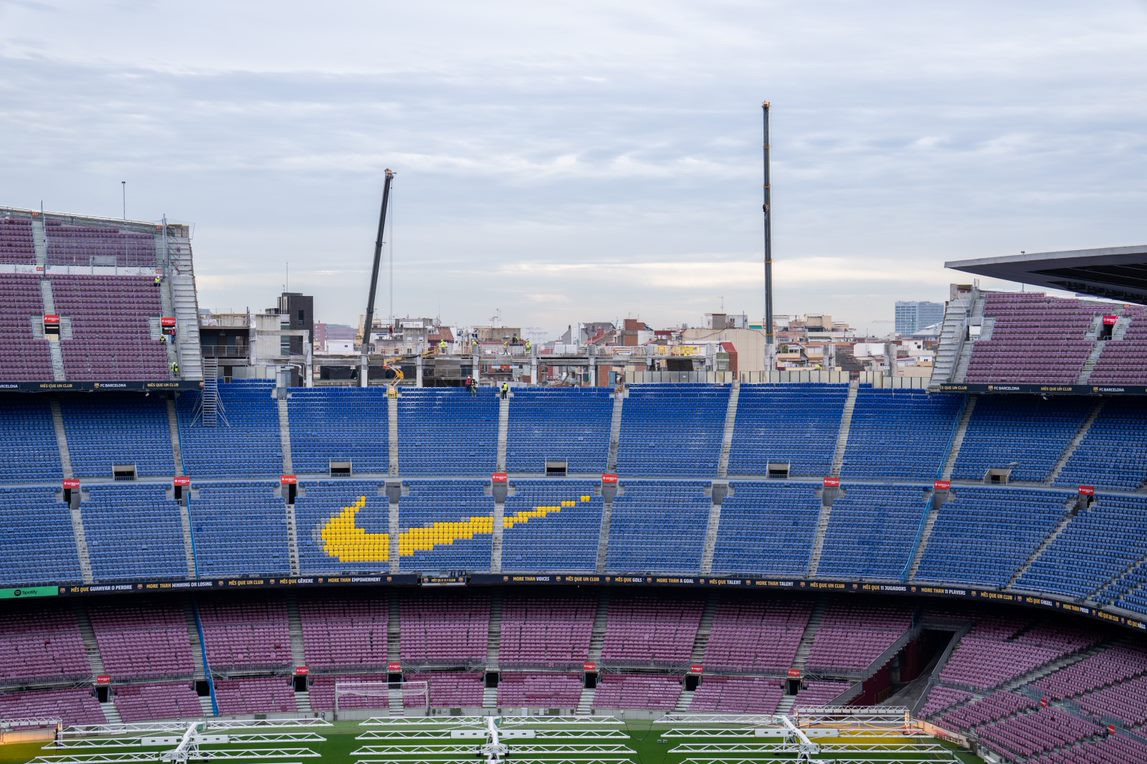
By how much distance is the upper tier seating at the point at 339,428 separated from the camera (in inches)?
2233

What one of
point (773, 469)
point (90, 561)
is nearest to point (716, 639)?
point (773, 469)

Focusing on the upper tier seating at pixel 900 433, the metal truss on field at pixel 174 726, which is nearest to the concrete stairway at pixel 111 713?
the metal truss on field at pixel 174 726

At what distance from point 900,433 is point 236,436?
102 feet

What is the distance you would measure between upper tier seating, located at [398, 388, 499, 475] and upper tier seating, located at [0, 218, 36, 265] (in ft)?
61.8

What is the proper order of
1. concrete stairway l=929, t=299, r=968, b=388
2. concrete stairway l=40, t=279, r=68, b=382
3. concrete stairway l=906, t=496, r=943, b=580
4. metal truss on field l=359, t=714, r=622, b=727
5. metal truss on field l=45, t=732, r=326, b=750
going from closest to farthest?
metal truss on field l=45, t=732, r=326, b=750, metal truss on field l=359, t=714, r=622, b=727, concrete stairway l=906, t=496, r=943, b=580, concrete stairway l=40, t=279, r=68, b=382, concrete stairway l=929, t=299, r=968, b=388

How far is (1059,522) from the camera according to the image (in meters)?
51.2

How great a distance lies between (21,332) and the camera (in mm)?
55594

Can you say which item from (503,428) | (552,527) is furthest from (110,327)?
(552,527)

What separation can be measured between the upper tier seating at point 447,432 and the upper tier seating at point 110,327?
11.3 metres

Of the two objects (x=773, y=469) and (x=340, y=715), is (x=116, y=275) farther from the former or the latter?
(x=773, y=469)

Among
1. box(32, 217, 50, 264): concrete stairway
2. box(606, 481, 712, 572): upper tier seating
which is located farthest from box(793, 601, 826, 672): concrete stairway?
box(32, 217, 50, 264): concrete stairway

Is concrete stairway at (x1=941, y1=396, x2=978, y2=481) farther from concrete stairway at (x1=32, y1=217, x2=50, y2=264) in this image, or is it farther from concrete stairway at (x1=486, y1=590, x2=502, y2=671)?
concrete stairway at (x1=32, y1=217, x2=50, y2=264)

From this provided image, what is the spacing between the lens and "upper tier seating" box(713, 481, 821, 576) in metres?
52.6

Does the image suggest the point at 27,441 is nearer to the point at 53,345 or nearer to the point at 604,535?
the point at 53,345
